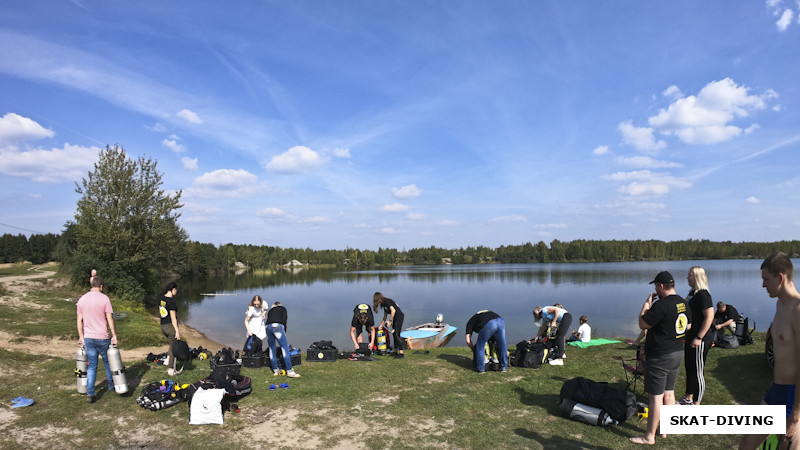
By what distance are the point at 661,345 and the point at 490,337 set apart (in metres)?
3.86

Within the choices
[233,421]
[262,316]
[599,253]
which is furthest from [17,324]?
[599,253]

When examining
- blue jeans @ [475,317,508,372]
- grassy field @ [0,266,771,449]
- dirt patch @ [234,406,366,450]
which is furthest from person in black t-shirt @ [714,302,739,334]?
dirt patch @ [234,406,366,450]

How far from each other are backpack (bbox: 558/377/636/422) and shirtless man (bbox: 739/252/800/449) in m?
2.22

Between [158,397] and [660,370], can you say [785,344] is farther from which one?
[158,397]

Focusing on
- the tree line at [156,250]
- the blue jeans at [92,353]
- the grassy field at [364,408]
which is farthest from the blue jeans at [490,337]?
the tree line at [156,250]

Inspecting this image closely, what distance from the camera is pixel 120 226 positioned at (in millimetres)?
26734

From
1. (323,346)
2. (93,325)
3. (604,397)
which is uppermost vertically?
(93,325)

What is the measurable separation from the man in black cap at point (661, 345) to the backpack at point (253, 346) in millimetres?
7667

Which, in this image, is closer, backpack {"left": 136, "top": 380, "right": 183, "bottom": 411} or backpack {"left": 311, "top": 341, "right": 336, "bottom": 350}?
backpack {"left": 136, "top": 380, "right": 183, "bottom": 411}

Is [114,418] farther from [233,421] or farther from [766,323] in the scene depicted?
[766,323]

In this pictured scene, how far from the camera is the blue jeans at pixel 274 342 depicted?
834 centimetres

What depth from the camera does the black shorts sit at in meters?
4.90

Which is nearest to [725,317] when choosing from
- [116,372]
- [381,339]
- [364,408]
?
[381,339]

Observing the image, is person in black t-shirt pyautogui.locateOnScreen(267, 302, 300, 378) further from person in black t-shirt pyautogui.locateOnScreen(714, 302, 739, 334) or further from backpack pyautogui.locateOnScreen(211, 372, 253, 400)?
person in black t-shirt pyautogui.locateOnScreen(714, 302, 739, 334)
